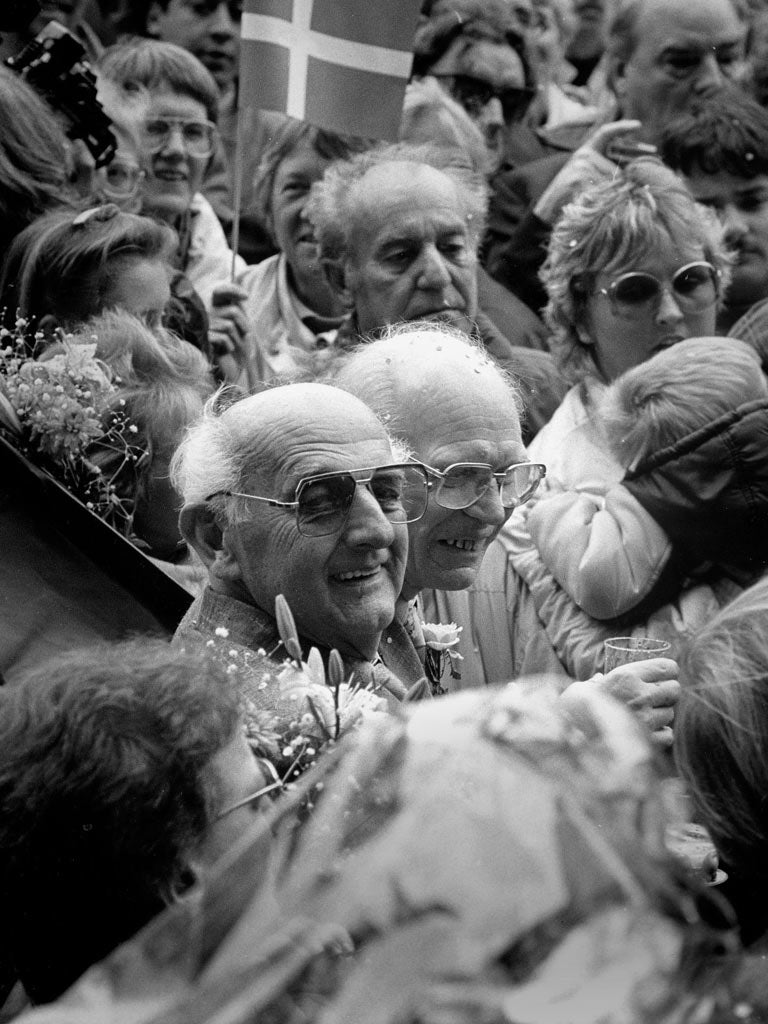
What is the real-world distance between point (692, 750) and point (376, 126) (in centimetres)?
356

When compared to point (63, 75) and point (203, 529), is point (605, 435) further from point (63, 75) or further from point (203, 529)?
point (63, 75)

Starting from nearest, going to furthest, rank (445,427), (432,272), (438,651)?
1. (438,651)
2. (445,427)
3. (432,272)

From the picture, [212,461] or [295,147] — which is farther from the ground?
[212,461]

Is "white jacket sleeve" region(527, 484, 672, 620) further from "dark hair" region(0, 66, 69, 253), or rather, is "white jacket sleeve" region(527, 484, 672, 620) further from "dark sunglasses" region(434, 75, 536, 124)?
"dark sunglasses" region(434, 75, 536, 124)

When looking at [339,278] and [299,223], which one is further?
[299,223]

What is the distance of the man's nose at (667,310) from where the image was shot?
15.4 feet

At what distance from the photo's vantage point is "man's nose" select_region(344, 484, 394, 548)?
2.99 m

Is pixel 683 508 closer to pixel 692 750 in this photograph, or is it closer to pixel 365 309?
pixel 365 309

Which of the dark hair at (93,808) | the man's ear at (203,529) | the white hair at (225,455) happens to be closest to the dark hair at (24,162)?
the white hair at (225,455)

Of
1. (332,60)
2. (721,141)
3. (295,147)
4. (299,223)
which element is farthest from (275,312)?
(721,141)

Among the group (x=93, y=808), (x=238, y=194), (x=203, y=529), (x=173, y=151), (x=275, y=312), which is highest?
(x=93, y=808)

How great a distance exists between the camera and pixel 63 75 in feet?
15.7

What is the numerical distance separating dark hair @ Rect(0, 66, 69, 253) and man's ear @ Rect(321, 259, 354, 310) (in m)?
0.85

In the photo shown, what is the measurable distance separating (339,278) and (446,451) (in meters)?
1.44
